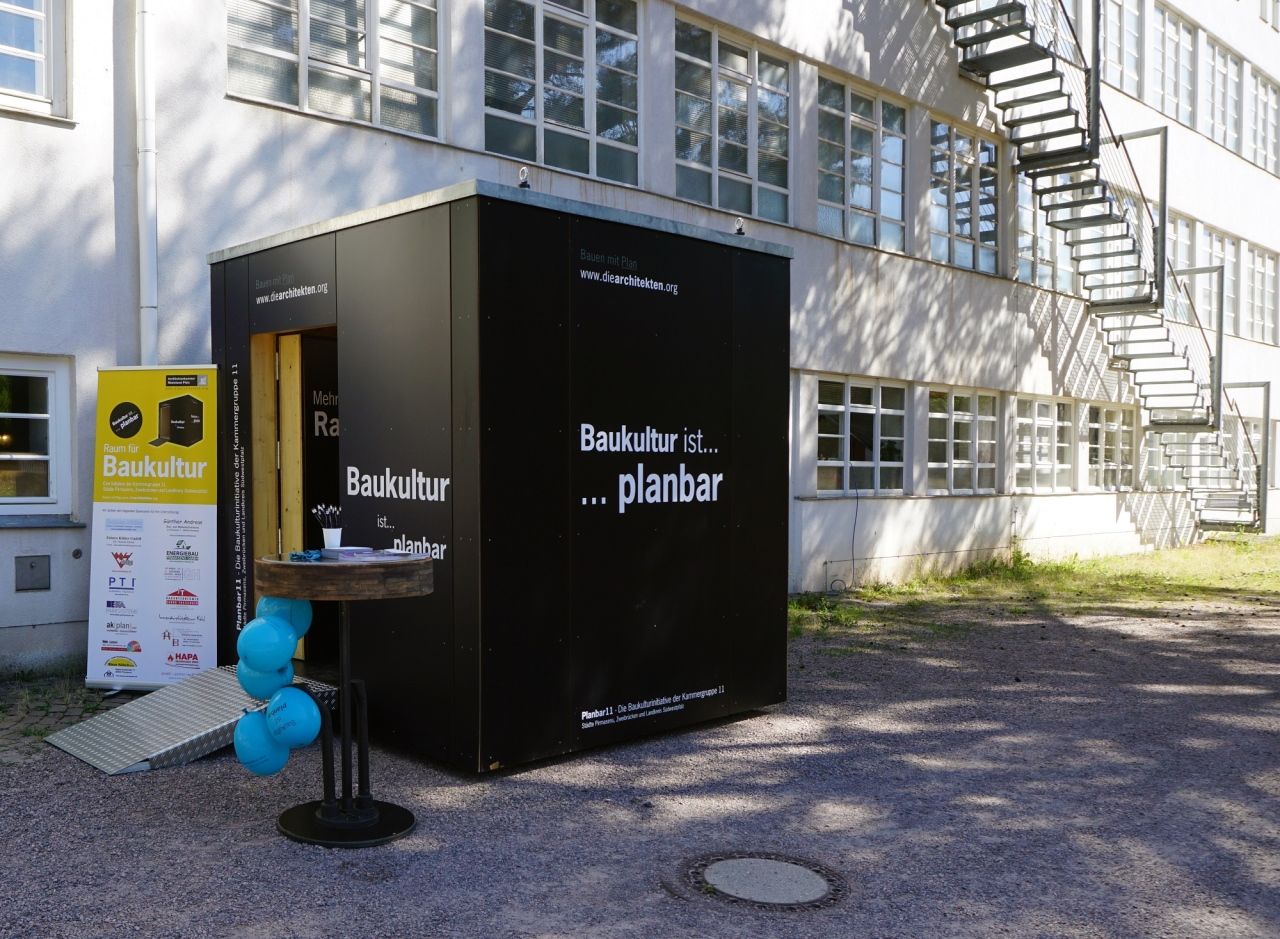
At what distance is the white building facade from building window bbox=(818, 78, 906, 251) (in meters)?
0.04

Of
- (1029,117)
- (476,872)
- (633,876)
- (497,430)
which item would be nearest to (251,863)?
(476,872)

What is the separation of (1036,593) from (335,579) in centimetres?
1228

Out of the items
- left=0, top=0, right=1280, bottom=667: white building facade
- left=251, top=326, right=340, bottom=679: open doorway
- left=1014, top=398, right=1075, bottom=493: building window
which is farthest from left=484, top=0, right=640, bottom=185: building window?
left=1014, top=398, right=1075, bottom=493: building window

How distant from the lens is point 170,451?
8.34m

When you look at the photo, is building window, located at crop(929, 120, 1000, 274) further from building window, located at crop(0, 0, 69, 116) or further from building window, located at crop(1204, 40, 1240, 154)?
building window, located at crop(0, 0, 69, 116)

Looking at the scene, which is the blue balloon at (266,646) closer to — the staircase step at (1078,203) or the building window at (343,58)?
the building window at (343,58)

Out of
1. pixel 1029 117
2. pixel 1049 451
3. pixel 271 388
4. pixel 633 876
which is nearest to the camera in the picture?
pixel 633 876

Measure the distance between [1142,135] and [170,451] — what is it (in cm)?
1723

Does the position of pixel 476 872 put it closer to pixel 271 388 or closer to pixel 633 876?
pixel 633 876

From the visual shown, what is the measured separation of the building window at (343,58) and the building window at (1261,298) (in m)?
21.4

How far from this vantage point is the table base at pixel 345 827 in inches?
199

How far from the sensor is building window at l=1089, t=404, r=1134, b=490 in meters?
21.1

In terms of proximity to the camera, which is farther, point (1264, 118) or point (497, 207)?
point (1264, 118)

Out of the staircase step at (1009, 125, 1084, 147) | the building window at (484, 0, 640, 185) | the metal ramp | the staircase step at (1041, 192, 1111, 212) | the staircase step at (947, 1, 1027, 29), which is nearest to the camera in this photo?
the metal ramp
